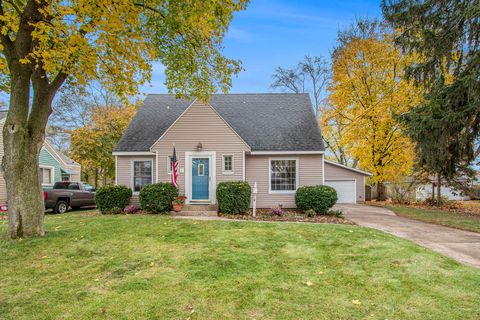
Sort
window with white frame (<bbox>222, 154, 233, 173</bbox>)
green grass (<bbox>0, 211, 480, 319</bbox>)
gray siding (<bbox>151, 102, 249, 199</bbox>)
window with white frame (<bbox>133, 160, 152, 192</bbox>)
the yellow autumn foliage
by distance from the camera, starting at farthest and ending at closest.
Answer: the yellow autumn foliage → window with white frame (<bbox>133, 160, 152, 192</bbox>) → window with white frame (<bbox>222, 154, 233, 173</bbox>) → gray siding (<bbox>151, 102, 249, 199</bbox>) → green grass (<bbox>0, 211, 480, 319</bbox>)

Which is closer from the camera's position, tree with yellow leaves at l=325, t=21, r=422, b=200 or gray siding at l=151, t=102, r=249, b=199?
gray siding at l=151, t=102, r=249, b=199

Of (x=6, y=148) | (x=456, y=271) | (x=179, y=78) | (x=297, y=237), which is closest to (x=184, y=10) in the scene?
(x=179, y=78)

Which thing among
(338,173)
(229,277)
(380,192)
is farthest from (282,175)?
(380,192)

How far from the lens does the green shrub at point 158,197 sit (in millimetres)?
10703

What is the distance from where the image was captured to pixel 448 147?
42.3ft

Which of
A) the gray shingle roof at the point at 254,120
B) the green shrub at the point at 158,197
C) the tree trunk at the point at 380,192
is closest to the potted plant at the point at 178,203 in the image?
the green shrub at the point at 158,197

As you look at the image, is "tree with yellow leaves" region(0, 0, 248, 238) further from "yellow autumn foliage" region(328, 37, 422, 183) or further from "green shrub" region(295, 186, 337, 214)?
"yellow autumn foliage" region(328, 37, 422, 183)

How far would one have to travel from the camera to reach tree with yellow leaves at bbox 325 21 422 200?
17.8 meters

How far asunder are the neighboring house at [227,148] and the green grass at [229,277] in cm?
507

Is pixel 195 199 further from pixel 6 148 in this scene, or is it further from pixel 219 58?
pixel 6 148

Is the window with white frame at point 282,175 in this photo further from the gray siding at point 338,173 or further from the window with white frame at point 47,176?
the window with white frame at point 47,176

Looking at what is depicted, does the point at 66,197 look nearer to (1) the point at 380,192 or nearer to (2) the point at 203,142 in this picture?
(2) the point at 203,142

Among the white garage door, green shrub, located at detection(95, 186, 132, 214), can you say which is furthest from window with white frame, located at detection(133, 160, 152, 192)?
the white garage door

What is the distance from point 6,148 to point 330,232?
8.05 meters
